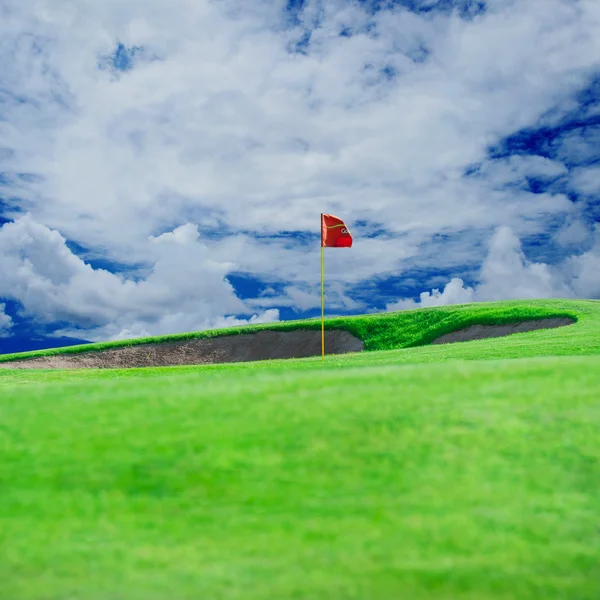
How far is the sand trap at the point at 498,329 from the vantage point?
29047mm

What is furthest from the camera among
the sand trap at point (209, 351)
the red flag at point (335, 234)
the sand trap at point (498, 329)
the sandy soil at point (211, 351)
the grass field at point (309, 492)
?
the sand trap at point (209, 351)

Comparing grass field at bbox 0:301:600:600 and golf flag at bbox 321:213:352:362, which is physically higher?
golf flag at bbox 321:213:352:362

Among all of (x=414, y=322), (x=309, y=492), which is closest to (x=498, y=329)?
(x=414, y=322)

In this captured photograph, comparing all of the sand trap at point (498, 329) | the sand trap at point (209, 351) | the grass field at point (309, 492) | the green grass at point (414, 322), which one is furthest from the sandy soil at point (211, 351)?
the grass field at point (309, 492)

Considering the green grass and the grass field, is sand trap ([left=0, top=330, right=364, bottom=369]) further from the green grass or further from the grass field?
the grass field

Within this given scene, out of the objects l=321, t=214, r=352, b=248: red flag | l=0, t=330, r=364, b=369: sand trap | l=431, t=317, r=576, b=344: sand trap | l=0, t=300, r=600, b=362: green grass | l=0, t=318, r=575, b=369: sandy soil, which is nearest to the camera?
l=321, t=214, r=352, b=248: red flag

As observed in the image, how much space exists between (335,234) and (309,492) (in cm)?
1697

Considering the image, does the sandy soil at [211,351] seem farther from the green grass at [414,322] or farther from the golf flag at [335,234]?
the golf flag at [335,234]

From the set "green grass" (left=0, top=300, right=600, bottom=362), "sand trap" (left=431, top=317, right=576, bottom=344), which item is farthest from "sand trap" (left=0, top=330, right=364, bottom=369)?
"sand trap" (left=431, top=317, right=576, bottom=344)

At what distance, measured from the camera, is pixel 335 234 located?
2128 centimetres

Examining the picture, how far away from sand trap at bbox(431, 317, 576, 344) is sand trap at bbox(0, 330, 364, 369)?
6.96m

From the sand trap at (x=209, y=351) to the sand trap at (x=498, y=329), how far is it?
274 inches

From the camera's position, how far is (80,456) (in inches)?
215

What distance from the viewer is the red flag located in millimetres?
21188
